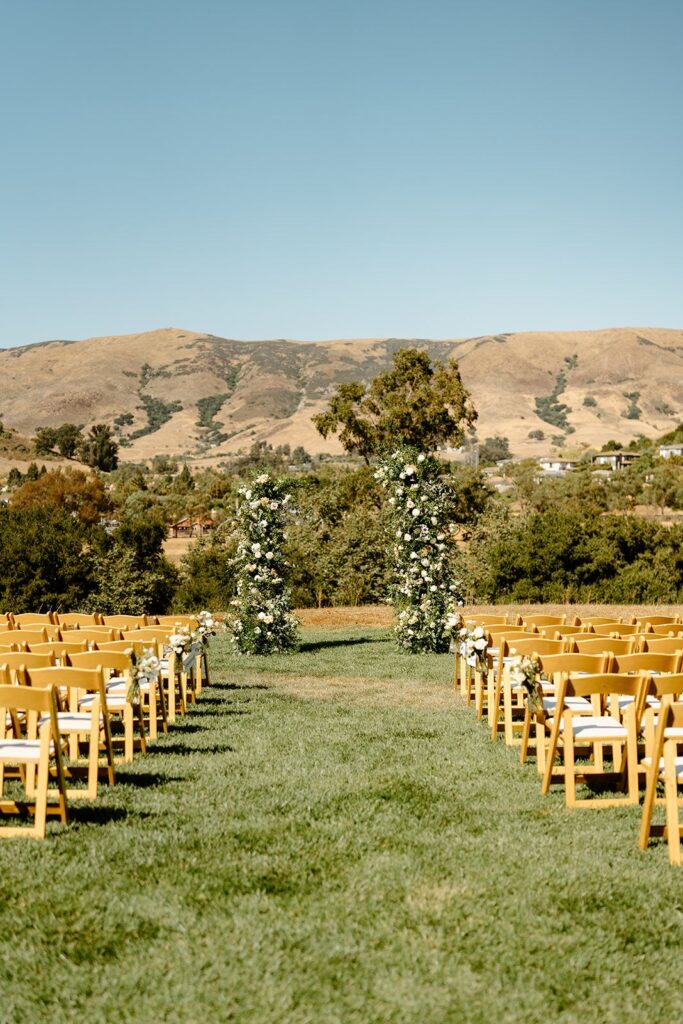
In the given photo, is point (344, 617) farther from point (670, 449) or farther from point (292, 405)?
point (292, 405)

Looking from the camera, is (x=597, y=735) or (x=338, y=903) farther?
(x=597, y=735)

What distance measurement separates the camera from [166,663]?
9.20 meters

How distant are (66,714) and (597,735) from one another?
3766 mm

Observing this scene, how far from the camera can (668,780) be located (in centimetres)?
490

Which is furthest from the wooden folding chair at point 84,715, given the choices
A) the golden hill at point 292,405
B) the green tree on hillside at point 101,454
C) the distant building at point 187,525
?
the golden hill at point 292,405

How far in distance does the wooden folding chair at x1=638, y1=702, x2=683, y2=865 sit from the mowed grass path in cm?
11

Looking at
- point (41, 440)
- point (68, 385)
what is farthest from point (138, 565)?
point (68, 385)

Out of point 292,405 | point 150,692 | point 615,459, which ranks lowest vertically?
point 150,692

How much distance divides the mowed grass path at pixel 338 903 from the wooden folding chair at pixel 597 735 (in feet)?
0.76

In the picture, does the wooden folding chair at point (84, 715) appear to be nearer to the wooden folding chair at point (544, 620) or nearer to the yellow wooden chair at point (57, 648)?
the yellow wooden chair at point (57, 648)

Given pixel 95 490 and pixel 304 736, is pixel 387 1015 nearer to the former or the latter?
pixel 304 736

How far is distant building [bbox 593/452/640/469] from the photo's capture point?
296 ft

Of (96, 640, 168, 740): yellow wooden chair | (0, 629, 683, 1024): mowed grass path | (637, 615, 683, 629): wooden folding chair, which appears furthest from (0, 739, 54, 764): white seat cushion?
(637, 615, 683, 629): wooden folding chair

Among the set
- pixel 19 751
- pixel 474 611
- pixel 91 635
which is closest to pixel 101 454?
pixel 474 611
